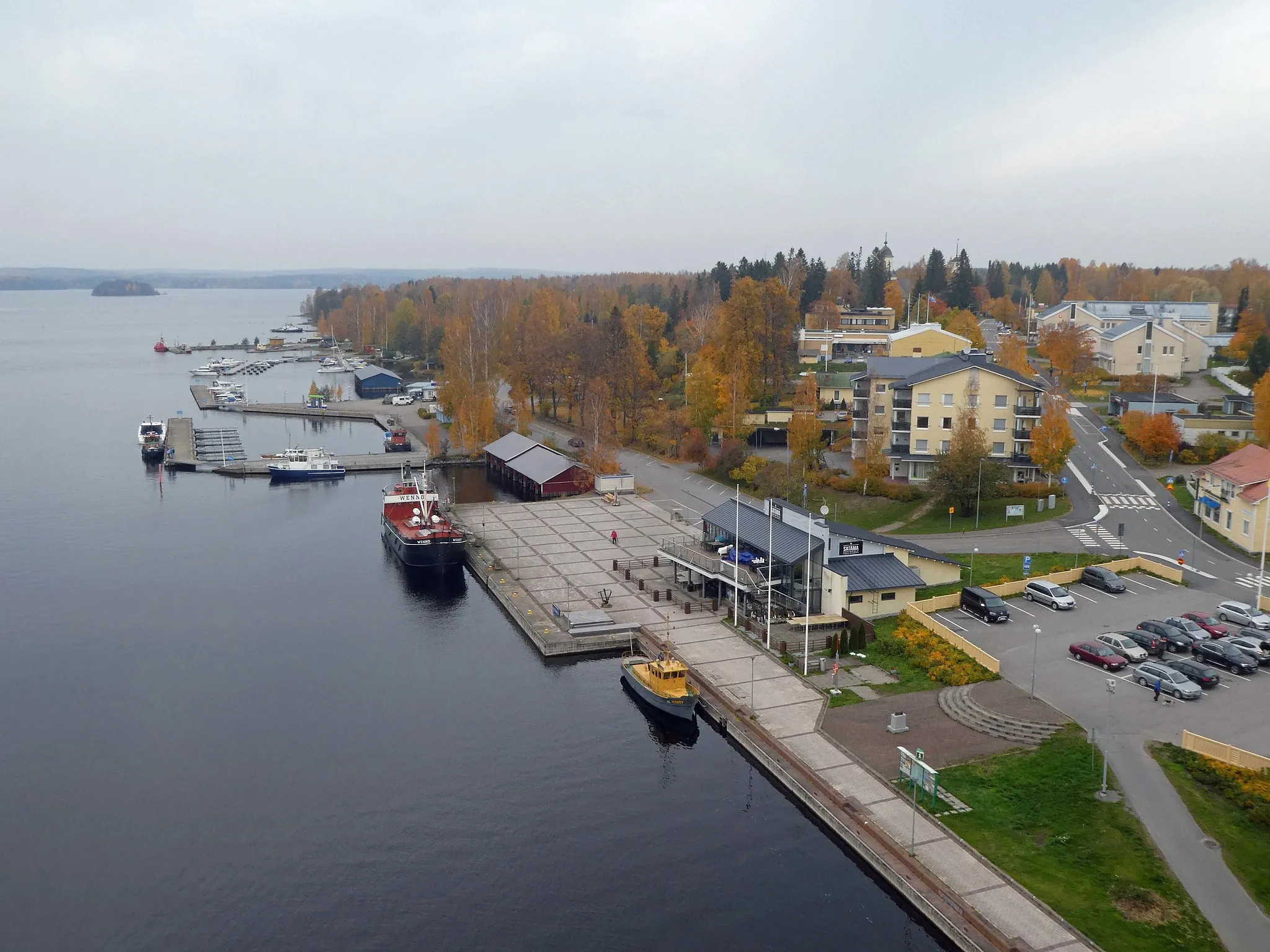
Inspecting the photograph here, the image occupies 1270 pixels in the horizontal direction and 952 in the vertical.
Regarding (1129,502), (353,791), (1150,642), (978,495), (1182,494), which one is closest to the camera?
(353,791)

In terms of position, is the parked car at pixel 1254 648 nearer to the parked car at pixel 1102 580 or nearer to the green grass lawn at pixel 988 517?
the parked car at pixel 1102 580

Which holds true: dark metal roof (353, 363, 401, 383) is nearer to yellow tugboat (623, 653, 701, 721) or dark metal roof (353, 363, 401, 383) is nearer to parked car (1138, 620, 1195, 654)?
yellow tugboat (623, 653, 701, 721)

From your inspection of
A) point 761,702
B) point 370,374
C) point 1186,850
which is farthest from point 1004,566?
point 370,374

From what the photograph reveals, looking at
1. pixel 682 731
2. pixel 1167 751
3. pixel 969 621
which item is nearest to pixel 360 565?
pixel 682 731

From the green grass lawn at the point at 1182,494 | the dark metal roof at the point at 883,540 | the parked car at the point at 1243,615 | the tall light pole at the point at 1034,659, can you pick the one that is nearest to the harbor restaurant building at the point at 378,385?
the green grass lawn at the point at 1182,494

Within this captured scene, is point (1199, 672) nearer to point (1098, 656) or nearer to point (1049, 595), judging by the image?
point (1098, 656)

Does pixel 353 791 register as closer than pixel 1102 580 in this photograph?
Yes

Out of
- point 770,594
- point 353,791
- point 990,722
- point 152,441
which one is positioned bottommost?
point 353,791
